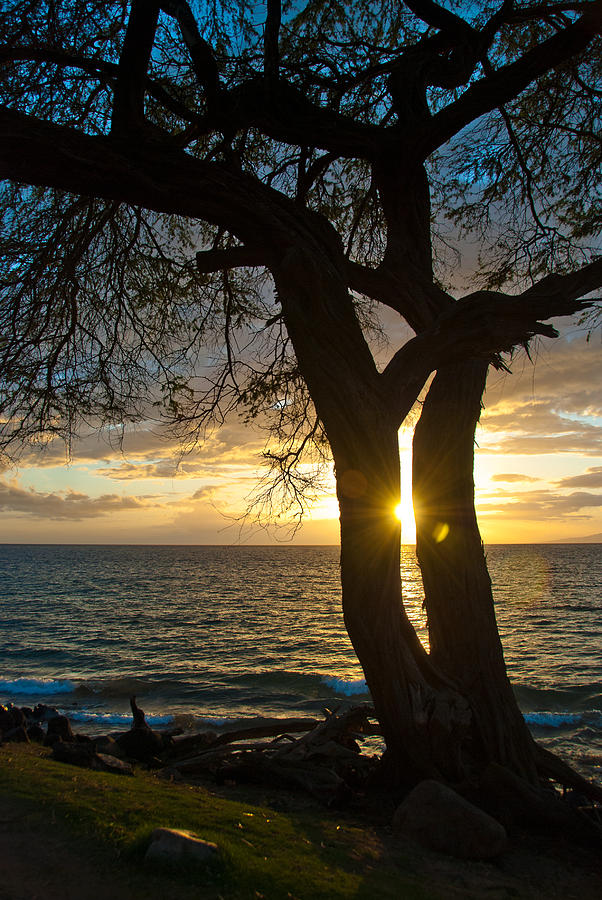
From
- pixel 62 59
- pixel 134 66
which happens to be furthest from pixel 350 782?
pixel 62 59

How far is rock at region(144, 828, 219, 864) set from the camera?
4023mm

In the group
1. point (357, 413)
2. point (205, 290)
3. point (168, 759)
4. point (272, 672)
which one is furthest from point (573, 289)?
point (272, 672)

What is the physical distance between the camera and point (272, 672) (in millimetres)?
23625

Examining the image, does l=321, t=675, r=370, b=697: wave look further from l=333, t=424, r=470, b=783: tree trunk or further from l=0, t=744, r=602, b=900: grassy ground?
l=333, t=424, r=470, b=783: tree trunk

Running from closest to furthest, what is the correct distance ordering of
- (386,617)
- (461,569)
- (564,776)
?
(386,617), (461,569), (564,776)

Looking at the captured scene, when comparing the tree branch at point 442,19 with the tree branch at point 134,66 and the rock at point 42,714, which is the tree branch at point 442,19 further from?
the rock at point 42,714

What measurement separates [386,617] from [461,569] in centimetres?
130

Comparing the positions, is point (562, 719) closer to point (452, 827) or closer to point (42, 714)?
point (452, 827)

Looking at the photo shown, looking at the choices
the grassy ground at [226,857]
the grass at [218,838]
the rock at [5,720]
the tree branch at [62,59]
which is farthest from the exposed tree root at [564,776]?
the rock at [5,720]

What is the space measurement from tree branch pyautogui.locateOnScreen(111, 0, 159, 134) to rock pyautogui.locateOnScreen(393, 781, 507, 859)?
23.0 ft

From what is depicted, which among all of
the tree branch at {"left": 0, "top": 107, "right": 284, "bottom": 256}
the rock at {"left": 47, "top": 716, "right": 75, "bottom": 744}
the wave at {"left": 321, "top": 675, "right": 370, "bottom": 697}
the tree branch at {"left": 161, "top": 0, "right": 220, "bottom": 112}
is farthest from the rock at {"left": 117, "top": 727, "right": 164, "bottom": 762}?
the wave at {"left": 321, "top": 675, "right": 370, "bottom": 697}

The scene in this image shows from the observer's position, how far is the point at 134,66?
5.55 m

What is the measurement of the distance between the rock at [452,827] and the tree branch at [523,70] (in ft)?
23.0

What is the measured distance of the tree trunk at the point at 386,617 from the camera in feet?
18.5
